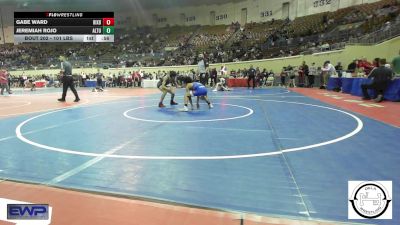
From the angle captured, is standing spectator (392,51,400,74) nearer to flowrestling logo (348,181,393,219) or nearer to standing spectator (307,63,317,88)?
standing spectator (307,63,317,88)

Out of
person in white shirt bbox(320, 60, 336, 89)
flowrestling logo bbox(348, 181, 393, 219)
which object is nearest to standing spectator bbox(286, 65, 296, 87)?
person in white shirt bbox(320, 60, 336, 89)

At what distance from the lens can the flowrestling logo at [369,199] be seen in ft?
8.09

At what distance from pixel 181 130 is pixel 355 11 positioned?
86.6 ft

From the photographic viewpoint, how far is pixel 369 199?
2490 millimetres

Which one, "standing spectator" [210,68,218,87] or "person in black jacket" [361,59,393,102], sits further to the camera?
"standing spectator" [210,68,218,87]

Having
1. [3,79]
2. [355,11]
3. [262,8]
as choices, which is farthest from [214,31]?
[3,79]

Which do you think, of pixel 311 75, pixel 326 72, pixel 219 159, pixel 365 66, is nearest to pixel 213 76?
pixel 311 75

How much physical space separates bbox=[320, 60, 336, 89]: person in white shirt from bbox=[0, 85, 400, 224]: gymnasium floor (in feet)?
35.9

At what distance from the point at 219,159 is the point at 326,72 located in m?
16.4

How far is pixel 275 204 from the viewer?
3230mm

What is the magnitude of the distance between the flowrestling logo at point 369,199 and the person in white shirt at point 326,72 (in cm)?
1733

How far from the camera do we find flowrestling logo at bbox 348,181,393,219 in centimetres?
247

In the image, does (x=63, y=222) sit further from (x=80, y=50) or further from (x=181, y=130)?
(x=80, y=50)

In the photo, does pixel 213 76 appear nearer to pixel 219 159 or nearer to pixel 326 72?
pixel 326 72
